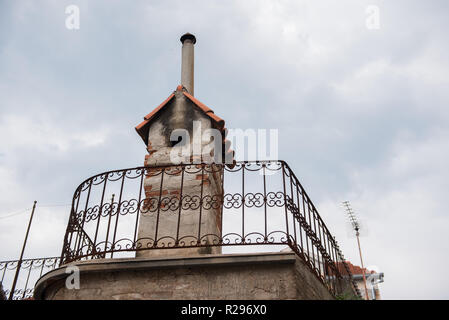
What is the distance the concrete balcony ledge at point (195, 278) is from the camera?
17.5ft

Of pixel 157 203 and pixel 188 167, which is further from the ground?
pixel 188 167

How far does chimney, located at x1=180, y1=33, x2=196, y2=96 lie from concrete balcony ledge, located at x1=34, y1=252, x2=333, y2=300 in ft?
13.5

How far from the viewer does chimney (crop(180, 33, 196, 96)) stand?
28.9ft

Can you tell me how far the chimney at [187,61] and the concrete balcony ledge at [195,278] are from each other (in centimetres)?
411

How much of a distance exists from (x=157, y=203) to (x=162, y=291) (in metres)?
1.63

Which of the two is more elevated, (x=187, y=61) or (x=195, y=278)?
(x=187, y=61)

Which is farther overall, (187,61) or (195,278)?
(187,61)

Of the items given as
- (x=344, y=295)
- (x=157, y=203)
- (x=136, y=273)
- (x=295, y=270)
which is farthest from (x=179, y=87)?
(x=344, y=295)

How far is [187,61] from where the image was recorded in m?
9.10

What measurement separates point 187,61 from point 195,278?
4.99 m

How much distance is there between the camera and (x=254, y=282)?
213 inches

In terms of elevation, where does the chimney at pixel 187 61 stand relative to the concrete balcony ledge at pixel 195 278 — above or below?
above

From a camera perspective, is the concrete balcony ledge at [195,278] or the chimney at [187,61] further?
the chimney at [187,61]
